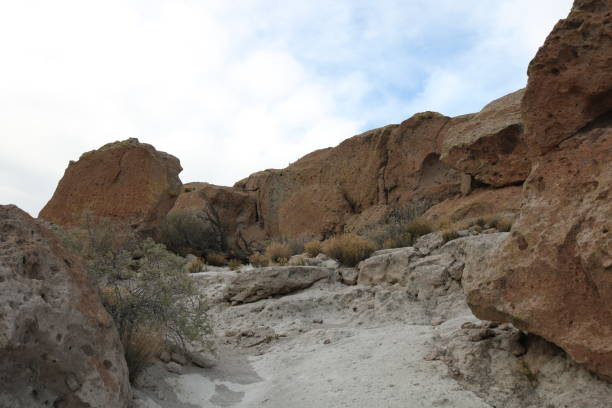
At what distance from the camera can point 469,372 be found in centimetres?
331

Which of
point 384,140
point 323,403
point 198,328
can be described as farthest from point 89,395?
point 384,140

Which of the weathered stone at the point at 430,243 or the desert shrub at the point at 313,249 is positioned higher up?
the desert shrub at the point at 313,249

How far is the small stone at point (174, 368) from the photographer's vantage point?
4.13 m

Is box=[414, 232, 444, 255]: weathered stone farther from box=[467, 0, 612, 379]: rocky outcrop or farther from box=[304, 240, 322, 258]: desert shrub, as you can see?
box=[467, 0, 612, 379]: rocky outcrop

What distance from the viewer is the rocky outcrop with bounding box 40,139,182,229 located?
10211 millimetres

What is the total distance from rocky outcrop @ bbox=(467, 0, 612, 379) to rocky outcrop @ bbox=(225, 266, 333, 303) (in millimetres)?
3693

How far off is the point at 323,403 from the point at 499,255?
1520 millimetres

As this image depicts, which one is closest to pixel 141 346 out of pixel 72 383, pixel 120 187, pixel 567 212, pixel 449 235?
pixel 72 383

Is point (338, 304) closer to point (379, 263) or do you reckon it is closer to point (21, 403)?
point (379, 263)

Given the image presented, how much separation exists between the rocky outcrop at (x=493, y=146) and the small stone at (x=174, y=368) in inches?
302

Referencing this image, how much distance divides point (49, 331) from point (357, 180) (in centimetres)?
1194

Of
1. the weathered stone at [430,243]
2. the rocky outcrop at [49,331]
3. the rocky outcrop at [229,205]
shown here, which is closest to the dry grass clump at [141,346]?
the rocky outcrop at [49,331]

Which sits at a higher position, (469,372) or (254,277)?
(254,277)

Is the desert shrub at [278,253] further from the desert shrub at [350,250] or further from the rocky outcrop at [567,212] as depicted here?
the rocky outcrop at [567,212]
